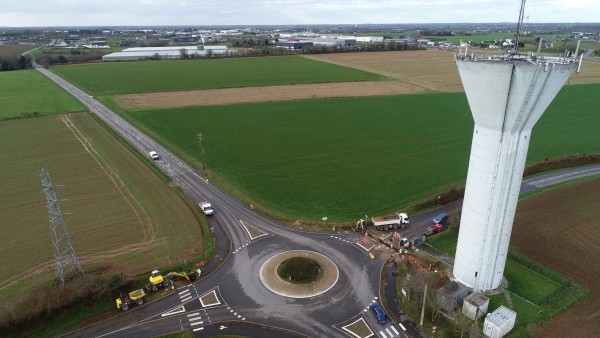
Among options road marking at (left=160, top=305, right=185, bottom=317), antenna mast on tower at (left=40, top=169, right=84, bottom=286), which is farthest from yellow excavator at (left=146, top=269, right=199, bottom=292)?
antenna mast on tower at (left=40, top=169, right=84, bottom=286)

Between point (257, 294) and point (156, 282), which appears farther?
point (156, 282)

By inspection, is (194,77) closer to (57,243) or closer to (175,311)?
(57,243)

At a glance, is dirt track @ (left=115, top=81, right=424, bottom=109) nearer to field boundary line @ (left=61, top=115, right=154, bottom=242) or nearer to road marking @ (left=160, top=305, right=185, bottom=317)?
field boundary line @ (left=61, top=115, right=154, bottom=242)

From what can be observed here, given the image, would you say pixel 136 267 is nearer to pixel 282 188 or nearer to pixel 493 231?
pixel 282 188

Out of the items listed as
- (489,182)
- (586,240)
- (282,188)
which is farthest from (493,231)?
(282,188)

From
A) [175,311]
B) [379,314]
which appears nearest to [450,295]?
[379,314]
